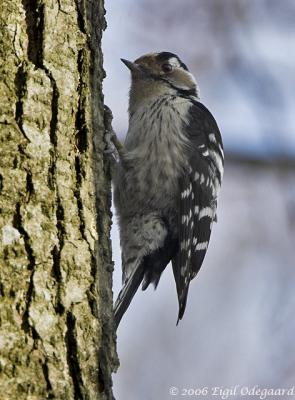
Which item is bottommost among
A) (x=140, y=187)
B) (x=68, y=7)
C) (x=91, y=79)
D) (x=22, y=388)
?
(x=22, y=388)

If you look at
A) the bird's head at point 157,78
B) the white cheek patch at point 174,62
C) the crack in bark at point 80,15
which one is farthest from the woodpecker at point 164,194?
the crack in bark at point 80,15

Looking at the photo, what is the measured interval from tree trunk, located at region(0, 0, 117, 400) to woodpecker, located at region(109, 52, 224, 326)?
4.97 feet

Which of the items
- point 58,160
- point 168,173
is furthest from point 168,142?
point 58,160

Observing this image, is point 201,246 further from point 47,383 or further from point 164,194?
point 47,383

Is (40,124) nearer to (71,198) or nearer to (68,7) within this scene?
(71,198)

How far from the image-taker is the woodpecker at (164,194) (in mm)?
3980

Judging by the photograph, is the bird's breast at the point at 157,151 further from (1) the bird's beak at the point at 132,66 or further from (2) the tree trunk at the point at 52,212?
(2) the tree trunk at the point at 52,212

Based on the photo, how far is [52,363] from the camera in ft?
5.96

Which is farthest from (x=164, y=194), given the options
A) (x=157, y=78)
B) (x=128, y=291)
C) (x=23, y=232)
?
(x=23, y=232)

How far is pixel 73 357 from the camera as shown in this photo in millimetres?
1898

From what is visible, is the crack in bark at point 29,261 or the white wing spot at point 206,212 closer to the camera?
the crack in bark at point 29,261

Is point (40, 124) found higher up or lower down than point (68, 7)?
lower down

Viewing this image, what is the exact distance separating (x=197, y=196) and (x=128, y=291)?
75cm

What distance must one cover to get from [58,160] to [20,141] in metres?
0.14
